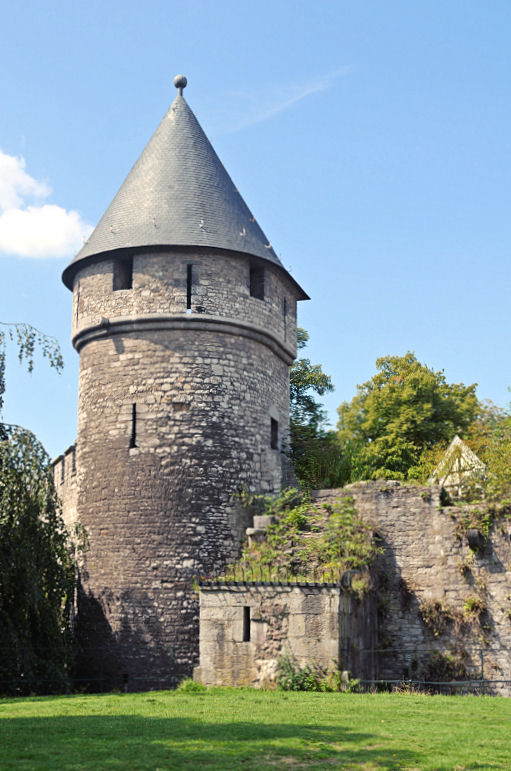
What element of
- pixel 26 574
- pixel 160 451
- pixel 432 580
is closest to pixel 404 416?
pixel 432 580

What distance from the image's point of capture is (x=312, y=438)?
62.1ft

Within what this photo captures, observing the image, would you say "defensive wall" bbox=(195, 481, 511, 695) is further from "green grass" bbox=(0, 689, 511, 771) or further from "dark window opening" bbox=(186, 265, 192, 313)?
"dark window opening" bbox=(186, 265, 192, 313)

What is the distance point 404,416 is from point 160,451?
12628 mm

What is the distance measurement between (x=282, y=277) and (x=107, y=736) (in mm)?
10641

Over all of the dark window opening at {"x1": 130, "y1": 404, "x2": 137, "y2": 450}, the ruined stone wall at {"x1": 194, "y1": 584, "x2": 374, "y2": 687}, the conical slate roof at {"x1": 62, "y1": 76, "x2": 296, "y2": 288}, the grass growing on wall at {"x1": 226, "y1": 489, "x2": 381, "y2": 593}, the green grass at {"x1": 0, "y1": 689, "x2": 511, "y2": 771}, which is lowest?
the green grass at {"x1": 0, "y1": 689, "x2": 511, "y2": 771}

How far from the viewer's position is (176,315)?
15.2m

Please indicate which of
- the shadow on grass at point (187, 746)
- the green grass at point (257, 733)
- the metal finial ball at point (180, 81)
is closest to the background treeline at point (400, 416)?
the metal finial ball at point (180, 81)

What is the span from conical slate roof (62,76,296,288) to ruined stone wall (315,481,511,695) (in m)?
5.00

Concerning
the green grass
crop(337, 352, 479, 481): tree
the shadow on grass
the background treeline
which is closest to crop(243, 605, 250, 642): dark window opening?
the green grass

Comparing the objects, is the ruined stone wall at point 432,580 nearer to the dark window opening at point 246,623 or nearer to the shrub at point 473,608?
the shrub at point 473,608

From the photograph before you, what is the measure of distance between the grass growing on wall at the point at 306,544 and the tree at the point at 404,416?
9.37 metres

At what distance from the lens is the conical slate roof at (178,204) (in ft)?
51.5

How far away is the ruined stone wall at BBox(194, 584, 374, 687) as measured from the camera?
12.4m

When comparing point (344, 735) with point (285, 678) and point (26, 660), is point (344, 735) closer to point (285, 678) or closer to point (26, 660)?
point (285, 678)
